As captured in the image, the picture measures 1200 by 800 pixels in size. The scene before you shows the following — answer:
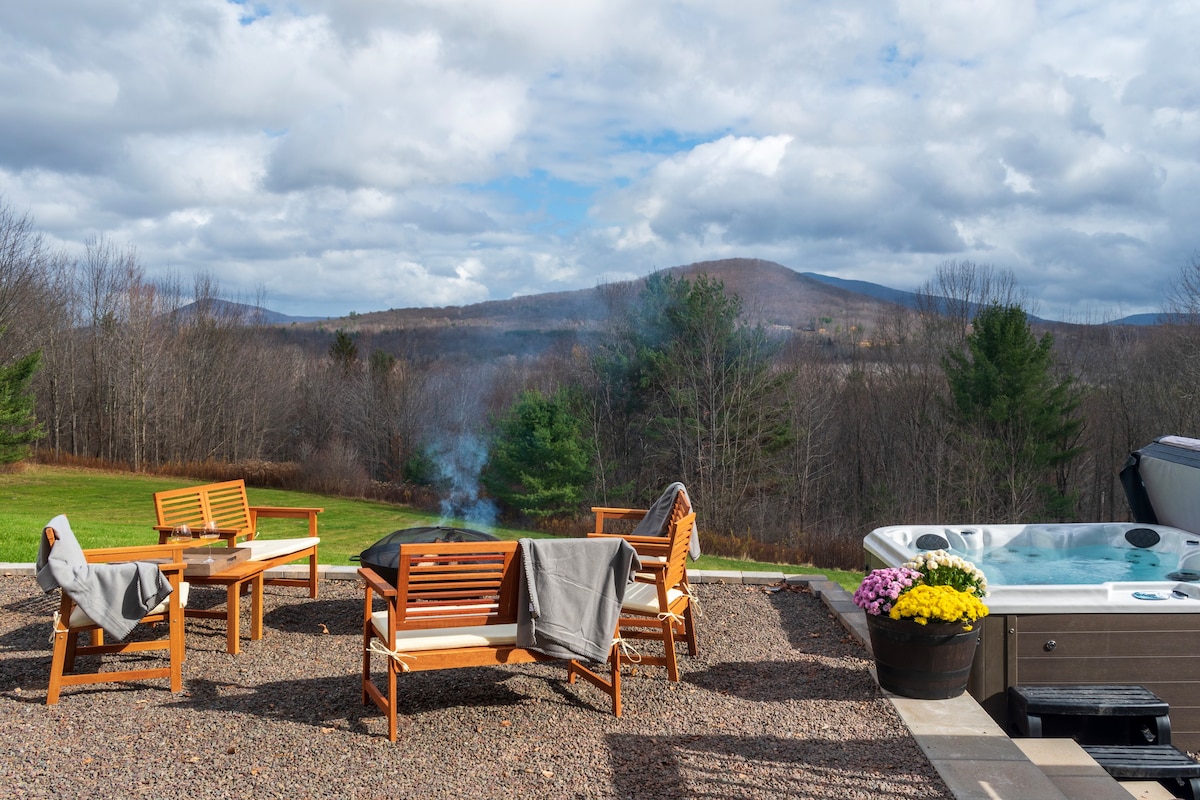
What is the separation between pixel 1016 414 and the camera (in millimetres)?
20203

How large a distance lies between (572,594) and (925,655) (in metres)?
1.63

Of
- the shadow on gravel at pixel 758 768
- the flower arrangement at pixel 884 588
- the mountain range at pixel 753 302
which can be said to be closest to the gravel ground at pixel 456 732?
the shadow on gravel at pixel 758 768

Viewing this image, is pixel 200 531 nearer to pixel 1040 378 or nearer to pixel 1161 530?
pixel 1161 530

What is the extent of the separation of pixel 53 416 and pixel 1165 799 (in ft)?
94.2

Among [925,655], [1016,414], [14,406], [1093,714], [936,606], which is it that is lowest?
[1093,714]

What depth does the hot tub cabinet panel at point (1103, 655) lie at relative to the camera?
185 inches

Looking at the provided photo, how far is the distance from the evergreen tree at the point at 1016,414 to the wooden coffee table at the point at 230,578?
1889 cm

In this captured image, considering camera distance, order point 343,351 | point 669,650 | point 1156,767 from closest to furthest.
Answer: point 1156,767 → point 669,650 → point 343,351

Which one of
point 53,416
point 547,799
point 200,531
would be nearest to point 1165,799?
point 547,799

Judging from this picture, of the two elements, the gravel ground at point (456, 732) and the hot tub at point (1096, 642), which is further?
the hot tub at point (1096, 642)

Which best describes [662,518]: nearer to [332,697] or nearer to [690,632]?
[690,632]

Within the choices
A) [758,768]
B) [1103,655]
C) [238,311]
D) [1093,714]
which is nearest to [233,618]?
[758,768]

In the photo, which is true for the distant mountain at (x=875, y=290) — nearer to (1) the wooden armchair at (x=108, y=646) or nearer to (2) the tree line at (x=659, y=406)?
→ (2) the tree line at (x=659, y=406)

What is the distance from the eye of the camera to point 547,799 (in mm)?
2854
